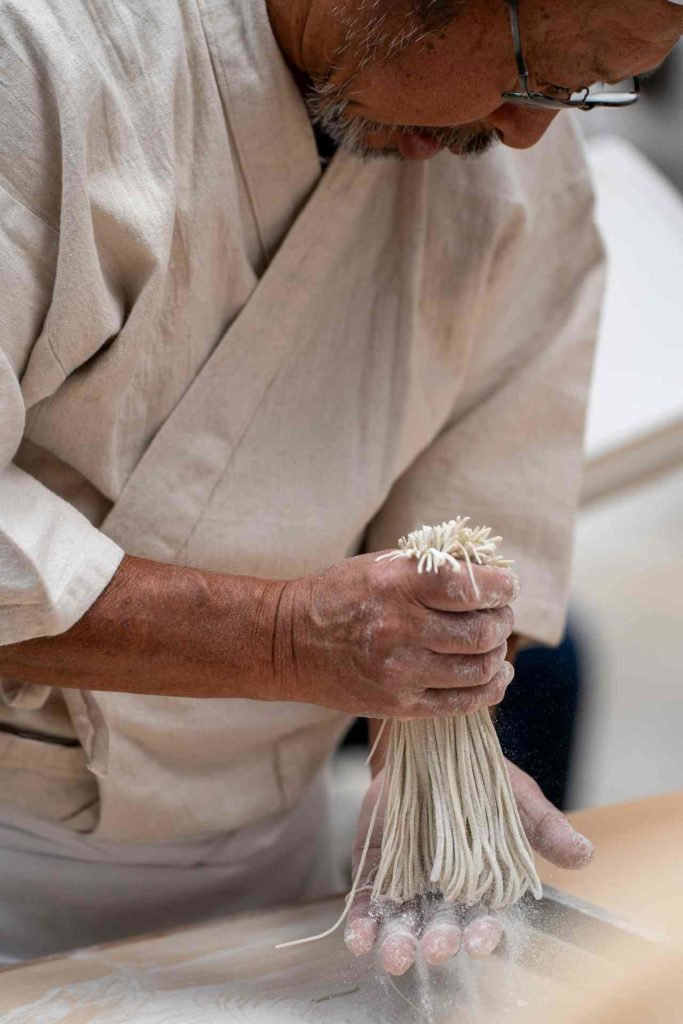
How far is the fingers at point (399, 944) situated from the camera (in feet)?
2.76

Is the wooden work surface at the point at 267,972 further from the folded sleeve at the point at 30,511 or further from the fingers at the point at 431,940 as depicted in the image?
the folded sleeve at the point at 30,511

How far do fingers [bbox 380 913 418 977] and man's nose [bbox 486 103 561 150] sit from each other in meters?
0.63

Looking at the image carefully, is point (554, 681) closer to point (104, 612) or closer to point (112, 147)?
point (104, 612)

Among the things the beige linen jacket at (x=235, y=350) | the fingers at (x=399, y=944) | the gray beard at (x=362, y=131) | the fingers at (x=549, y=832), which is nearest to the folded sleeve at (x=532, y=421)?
the beige linen jacket at (x=235, y=350)

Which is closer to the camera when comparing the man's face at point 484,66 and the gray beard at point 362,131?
the man's face at point 484,66

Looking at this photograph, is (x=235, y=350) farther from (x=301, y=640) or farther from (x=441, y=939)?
(x=441, y=939)

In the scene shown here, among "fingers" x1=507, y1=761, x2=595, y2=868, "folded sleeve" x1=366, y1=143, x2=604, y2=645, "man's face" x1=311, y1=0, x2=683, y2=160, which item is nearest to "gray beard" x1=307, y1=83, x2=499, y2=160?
"man's face" x1=311, y1=0, x2=683, y2=160

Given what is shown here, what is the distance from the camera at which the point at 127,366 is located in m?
0.94

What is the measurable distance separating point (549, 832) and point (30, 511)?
0.48 m

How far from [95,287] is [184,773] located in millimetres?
500

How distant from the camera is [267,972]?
0.95 metres

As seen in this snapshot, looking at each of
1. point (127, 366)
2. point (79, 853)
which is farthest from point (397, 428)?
point (79, 853)

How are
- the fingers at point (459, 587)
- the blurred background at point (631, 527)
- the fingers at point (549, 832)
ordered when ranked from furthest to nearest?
the blurred background at point (631, 527) < the fingers at point (549, 832) < the fingers at point (459, 587)

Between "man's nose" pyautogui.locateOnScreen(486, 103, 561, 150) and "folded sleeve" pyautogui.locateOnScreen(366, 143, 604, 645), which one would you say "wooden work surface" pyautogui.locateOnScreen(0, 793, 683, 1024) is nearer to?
"folded sleeve" pyautogui.locateOnScreen(366, 143, 604, 645)
